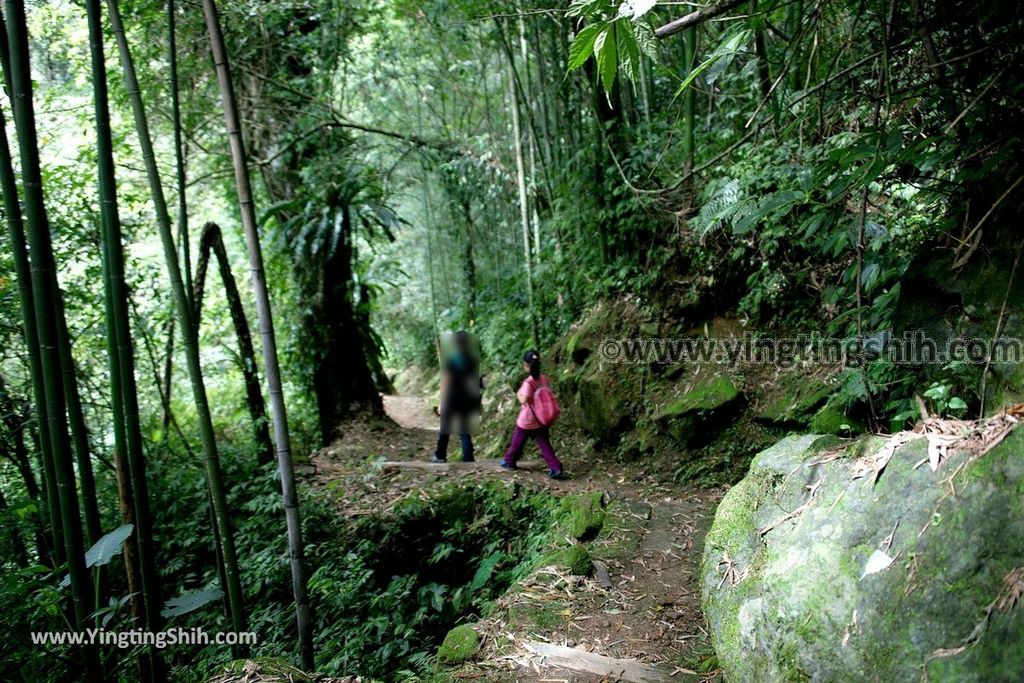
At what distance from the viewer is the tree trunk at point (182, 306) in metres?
2.35

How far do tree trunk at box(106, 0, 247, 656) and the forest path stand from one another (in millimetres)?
1162

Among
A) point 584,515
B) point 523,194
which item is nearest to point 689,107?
point 523,194

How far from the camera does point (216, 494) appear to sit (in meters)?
2.57

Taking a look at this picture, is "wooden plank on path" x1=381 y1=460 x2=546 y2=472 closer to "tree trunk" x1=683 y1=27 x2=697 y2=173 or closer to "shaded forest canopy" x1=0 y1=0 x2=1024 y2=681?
"shaded forest canopy" x1=0 y1=0 x2=1024 y2=681

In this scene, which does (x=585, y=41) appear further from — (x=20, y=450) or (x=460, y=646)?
(x=20, y=450)

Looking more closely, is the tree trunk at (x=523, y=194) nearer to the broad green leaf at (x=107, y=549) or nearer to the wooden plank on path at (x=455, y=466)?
the wooden plank on path at (x=455, y=466)

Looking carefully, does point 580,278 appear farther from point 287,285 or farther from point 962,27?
point 962,27

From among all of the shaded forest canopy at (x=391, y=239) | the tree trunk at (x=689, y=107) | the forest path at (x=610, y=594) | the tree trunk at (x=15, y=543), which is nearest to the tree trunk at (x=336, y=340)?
the shaded forest canopy at (x=391, y=239)

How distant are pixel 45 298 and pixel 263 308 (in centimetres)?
73

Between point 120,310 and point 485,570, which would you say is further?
point 485,570

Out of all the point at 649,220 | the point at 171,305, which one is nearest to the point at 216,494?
the point at 171,305

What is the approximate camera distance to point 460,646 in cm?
297

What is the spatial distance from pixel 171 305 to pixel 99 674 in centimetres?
466

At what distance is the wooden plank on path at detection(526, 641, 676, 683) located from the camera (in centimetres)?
253
